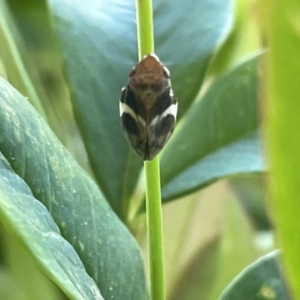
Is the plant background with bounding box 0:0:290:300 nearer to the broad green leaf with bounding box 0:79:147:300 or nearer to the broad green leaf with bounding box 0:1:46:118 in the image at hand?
the broad green leaf with bounding box 0:1:46:118

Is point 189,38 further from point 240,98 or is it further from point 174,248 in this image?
point 174,248

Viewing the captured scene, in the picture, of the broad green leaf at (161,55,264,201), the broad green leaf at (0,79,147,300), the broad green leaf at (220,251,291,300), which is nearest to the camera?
the broad green leaf at (0,79,147,300)

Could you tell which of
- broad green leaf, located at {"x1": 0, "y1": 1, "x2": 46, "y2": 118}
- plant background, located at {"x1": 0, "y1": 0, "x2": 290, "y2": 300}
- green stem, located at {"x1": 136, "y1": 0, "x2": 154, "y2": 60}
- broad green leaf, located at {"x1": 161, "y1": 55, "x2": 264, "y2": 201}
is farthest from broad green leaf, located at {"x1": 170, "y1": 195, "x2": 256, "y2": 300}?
green stem, located at {"x1": 136, "y1": 0, "x2": 154, "y2": 60}

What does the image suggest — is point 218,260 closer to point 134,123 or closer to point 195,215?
point 195,215

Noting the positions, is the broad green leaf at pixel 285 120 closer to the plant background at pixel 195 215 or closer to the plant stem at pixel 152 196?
the plant stem at pixel 152 196

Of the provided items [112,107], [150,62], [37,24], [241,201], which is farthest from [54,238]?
[241,201]

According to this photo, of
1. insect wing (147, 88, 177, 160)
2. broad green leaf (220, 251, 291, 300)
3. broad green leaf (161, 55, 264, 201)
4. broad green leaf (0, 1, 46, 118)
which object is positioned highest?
broad green leaf (0, 1, 46, 118)
